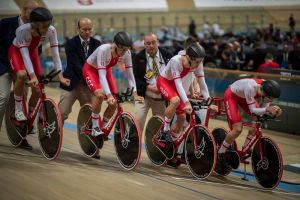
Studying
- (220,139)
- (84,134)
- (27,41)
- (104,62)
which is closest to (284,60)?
(220,139)

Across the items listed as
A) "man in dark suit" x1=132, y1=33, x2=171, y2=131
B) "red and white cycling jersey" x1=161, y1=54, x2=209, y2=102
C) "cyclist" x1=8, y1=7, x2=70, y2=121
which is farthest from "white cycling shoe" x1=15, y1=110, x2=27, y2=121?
"red and white cycling jersey" x1=161, y1=54, x2=209, y2=102

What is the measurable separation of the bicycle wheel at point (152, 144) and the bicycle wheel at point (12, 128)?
157cm

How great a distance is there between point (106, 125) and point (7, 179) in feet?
4.49

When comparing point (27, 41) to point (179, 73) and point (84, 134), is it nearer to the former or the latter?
point (84, 134)

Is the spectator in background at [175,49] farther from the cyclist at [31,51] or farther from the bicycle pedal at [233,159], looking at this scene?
the bicycle pedal at [233,159]

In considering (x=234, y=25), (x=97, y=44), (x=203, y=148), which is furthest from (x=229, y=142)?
(x=234, y=25)

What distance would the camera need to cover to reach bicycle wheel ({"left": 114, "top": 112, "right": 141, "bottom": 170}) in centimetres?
632

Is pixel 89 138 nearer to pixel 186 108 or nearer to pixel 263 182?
pixel 186 108

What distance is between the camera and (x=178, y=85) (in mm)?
6176

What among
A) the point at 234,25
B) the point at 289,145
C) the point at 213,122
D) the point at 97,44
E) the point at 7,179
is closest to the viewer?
the point at 7,179

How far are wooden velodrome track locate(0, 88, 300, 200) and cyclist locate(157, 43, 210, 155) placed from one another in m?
0.46

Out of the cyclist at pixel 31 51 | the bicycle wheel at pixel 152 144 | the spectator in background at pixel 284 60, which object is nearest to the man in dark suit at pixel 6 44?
the cyclist at pixel 31 51

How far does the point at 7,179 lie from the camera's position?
5914mm

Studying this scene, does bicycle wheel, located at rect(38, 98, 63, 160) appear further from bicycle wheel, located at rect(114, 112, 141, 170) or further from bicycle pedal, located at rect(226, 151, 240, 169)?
bicycle pedal, located at rect(226, 151, 240, 169)
